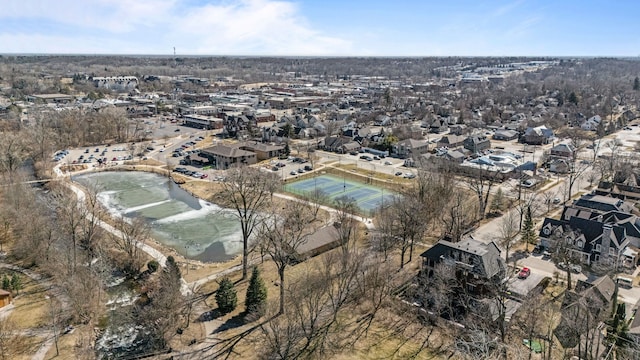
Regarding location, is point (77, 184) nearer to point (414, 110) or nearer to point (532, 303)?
point (532, 303)

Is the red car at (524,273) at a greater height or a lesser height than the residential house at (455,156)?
lesser

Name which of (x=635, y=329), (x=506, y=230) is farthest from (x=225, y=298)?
(x=506, y=230)

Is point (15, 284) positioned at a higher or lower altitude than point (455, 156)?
lower

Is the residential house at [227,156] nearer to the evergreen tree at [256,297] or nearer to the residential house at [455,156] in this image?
the residential house at [455,156]

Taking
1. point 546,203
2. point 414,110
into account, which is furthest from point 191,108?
point 546,203

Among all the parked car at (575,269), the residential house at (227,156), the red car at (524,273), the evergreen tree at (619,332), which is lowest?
the parked car at (575,269)

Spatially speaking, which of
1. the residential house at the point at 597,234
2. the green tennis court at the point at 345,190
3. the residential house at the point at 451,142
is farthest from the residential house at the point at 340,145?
the residential house at the point at 597,234

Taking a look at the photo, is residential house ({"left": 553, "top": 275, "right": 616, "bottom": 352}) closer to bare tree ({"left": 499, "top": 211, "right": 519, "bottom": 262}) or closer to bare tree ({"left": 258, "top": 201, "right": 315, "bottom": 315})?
bare tree ({"left": 499, "top": 211, "right": 519, "bottom": 262})

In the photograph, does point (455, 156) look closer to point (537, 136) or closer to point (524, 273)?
point (537, 136)
